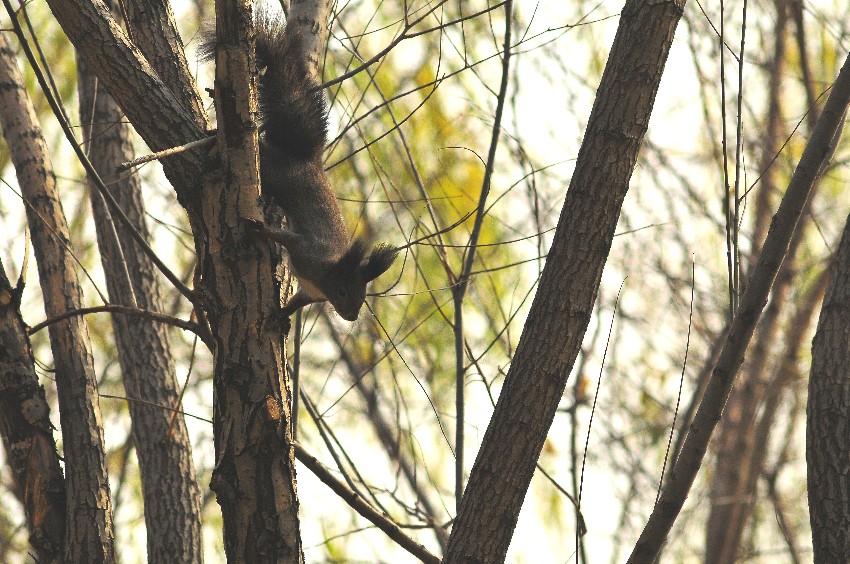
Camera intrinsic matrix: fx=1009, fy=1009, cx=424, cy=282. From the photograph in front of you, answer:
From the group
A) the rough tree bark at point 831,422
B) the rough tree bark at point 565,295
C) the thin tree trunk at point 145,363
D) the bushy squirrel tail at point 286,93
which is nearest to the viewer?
the rough tree bark at point 565,295

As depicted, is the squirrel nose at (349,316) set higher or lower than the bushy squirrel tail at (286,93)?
lower

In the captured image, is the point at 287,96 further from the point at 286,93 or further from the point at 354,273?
the point at 354,273

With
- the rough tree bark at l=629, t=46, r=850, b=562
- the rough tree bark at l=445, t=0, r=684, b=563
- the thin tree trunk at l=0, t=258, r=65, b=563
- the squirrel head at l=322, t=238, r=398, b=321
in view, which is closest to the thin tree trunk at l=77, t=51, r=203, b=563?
the thin tree trunk at l=0, t=258, r=65, b=563

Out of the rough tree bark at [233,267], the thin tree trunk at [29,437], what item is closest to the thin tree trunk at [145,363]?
the thin tree trunk at [29,437]

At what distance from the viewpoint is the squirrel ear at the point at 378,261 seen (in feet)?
12.9

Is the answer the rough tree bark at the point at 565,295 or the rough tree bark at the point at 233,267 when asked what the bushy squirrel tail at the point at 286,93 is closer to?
the rough tree bark at the point at 233,267

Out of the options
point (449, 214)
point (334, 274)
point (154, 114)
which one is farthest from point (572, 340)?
point (449, 214)

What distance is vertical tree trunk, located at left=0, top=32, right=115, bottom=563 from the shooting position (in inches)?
119

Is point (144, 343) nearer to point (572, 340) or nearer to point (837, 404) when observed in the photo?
point (572, 340)

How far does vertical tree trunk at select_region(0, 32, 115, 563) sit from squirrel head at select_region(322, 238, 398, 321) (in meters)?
1.01

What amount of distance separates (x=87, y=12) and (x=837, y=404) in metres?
2.27

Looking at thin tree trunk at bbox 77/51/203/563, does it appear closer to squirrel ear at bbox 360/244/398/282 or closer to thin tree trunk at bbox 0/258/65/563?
thin tree trunk at bbox 0/258/65/563

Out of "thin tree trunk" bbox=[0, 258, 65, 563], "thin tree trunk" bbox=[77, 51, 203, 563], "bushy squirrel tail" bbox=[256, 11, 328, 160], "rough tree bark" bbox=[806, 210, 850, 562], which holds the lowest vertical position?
"rough tree bark" bbox=[806, 210, 850, 562]

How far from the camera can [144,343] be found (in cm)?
395
